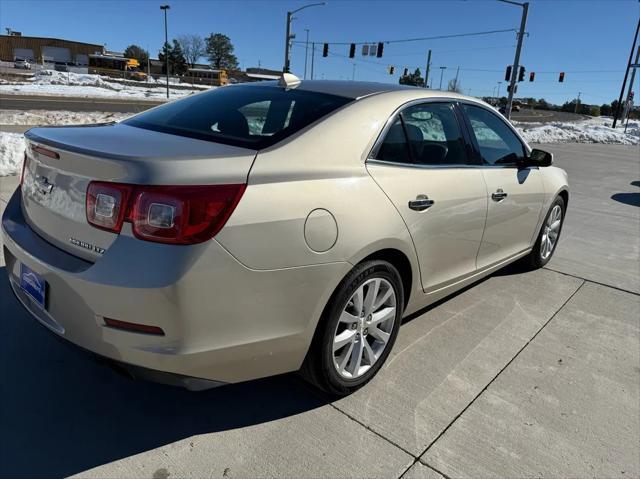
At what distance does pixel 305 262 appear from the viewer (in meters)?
2.15

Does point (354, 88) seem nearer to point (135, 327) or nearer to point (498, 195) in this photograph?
point (498, 195)

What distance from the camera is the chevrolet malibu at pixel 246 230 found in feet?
→ 6.19

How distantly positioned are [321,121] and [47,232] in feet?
4.48

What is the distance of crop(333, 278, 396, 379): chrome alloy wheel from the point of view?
2523mm

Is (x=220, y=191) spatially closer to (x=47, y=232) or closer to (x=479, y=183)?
(x=47, y=232)

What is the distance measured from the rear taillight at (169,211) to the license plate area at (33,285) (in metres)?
0.51

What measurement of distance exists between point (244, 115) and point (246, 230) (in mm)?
1123

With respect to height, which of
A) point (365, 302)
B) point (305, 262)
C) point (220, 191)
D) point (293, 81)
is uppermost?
point (293, 81)

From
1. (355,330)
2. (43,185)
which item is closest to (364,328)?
(355,330)

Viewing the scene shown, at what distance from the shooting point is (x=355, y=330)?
259cm

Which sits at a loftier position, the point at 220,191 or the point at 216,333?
the point at 220,191

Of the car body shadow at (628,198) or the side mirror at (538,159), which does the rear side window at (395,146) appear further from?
the car body shadow at (628,198)

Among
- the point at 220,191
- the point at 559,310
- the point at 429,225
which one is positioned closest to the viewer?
the point at 220,191

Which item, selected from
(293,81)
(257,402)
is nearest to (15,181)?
(293,81)
